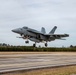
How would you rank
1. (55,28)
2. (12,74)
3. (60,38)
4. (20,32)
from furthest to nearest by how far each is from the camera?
1. (55,28)
2. (60,38)
3. (20,32)
4. (12,74)

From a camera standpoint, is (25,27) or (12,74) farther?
(25,27)

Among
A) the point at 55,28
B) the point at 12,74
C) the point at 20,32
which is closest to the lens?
the point at 12,74

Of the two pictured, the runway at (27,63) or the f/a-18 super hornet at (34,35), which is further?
the f/a-18 super hornet at (34,35)

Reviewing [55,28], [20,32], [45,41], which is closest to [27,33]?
[20,32]

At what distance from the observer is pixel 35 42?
300ft

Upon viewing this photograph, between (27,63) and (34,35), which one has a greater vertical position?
(34,35)

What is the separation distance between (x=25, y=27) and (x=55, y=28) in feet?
86.5

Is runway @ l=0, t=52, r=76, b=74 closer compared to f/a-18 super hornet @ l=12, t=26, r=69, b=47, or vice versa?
runway @ l=0, t=52, r=76, b=74

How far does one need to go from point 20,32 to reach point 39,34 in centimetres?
939

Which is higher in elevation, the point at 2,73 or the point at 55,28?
the point at 55,28

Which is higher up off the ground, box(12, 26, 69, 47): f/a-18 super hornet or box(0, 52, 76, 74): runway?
box(12, 26, 69, 47): f/a-18 super hornet

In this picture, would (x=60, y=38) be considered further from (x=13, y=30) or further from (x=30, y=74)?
(x=30, y=74)

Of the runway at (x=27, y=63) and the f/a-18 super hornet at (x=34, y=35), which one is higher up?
the f/a-18 super hornet at (x=34, y=35)

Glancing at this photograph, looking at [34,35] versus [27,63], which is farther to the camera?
[34,35]
